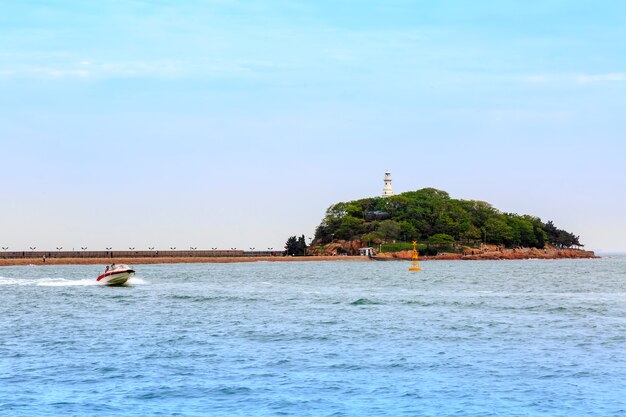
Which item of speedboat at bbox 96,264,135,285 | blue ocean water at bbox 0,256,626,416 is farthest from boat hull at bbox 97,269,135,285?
blue ocean water at bbox 0,256,626,416

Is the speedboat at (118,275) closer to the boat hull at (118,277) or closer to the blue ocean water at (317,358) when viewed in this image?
the boat hull at (118,277)

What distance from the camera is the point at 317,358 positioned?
32.9 metres

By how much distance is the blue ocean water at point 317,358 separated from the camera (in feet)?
81.1

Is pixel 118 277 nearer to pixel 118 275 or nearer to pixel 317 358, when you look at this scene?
pixel 118 275

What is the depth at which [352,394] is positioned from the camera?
26.1 metres

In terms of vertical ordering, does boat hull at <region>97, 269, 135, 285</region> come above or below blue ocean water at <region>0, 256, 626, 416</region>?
above

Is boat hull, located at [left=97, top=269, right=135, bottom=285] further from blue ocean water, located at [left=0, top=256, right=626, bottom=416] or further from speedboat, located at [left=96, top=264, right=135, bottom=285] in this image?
blue ocean water, located at [left=0, top=256, right=626, bottom=416]

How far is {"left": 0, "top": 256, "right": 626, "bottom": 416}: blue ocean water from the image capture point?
24734 mm

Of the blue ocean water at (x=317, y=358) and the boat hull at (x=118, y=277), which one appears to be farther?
the boat hull at (x=118, y=277)

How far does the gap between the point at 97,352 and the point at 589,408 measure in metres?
19.4

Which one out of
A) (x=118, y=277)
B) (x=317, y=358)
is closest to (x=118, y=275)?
(x=118, y=277)

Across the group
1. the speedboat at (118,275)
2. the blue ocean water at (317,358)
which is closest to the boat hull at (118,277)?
the speedboat at (118,275)

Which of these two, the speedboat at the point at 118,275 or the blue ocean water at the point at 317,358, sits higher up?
the speedboat at the point at 118,275

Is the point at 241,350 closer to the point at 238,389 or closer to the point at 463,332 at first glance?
the point at 238,389
